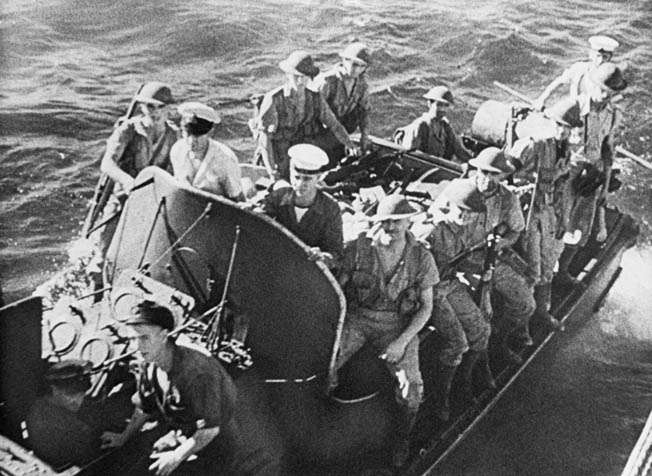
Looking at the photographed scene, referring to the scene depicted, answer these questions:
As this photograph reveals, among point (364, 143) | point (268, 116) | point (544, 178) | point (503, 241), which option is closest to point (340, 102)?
point (364, 143)

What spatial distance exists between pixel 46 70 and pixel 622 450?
12320 millimetres

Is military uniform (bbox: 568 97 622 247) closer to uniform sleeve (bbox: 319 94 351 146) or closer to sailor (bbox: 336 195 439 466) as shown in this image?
uniform sleeve (bbox: 319 94 351 146)

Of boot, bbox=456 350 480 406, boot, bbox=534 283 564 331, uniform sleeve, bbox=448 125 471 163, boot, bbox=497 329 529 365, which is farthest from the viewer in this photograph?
uniform sleeve, bbox=448 125 471 163

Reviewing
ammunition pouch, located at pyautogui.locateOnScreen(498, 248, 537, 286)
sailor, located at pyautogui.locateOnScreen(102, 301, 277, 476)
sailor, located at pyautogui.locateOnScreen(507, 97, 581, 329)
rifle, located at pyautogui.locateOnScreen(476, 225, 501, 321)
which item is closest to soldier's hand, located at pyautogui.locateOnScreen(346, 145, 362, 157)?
sailor, located at pyautogui.locateOnScreen(507, 97, 581, 329)

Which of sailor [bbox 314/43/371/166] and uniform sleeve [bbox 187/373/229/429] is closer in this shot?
uniform sleeve [bbox 187/373/229/429]

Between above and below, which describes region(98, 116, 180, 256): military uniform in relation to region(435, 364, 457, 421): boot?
above

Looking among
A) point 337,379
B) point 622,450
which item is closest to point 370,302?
point 337,379

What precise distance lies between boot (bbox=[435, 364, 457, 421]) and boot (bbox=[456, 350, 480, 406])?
317 millimetres

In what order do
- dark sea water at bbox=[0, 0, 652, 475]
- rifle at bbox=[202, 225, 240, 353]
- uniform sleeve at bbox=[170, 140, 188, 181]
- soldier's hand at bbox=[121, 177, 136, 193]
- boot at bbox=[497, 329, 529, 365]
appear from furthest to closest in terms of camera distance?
1. dark sea water at bbox=[0, 0, 652, 475]
2. boot at bbox=[497, 329, 529, 365]
3. soldier's hand at bbox=[121, 177, 136, 193]
4. uniform sleeve at bbox=[170, 140, 188, 181]
5. rifle at bbox=[202, 225, 240, 353]

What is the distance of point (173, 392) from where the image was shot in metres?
5.09

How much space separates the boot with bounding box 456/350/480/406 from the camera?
27.3 ft

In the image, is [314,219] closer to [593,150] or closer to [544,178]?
[544,178]

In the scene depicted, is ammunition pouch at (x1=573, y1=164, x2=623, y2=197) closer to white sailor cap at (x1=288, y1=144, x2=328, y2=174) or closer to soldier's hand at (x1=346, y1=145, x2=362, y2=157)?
soldier's hand at (x1=346, y1=145, x2=362, y2=157)

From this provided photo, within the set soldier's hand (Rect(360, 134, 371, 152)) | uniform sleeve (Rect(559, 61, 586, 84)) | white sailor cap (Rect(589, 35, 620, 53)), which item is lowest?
soldier's hand (Rect(360, 134, 371, 152))
